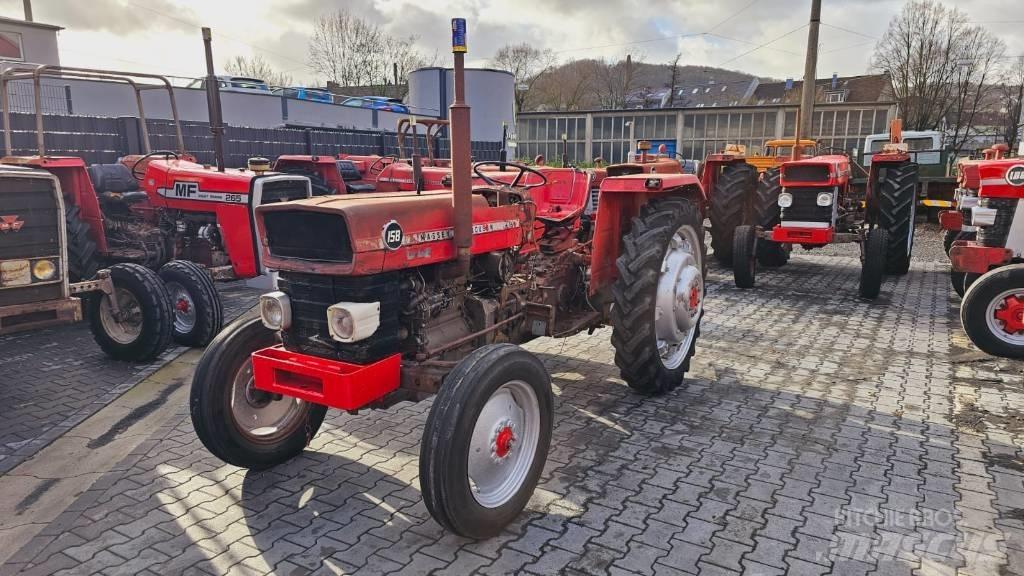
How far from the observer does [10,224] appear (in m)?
4.42

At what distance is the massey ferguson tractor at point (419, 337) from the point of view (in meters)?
2.52

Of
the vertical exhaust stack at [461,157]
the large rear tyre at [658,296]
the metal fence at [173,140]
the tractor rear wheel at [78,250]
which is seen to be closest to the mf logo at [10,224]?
the tractor rear wheel at [78,250]

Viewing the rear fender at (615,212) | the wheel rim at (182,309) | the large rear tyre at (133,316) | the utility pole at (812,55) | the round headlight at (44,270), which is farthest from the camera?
the utility pole at (812,55)

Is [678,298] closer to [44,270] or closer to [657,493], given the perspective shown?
[657,493]

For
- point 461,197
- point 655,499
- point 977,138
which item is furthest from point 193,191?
point 977,138

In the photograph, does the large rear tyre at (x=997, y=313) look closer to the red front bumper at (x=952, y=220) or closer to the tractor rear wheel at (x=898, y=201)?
the tractor rear wheel at (x=898, y=201)

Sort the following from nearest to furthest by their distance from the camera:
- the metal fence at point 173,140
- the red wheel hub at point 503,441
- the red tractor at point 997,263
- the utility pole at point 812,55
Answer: the red wheel hub at point 503,441
the red tractor at point 997,263
the metal fence at point 173,140
the utility pole at point 812,55

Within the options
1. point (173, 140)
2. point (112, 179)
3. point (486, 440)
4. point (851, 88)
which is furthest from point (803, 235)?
point (851, 88)

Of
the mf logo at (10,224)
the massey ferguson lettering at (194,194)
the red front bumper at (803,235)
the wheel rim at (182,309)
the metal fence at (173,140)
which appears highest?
the metal fence at (173,140)

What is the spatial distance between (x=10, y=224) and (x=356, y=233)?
3.35m

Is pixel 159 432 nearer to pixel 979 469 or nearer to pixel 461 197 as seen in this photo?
pixel 461 197

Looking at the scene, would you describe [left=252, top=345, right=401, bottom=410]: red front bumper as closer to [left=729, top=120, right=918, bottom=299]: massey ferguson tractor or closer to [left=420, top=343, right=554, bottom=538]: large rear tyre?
[left=420, top=343, right=554, bottom=538]: large rear tyre

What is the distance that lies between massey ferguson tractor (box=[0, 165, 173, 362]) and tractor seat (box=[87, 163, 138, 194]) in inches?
66.9

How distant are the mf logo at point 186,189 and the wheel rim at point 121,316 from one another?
140 cm
